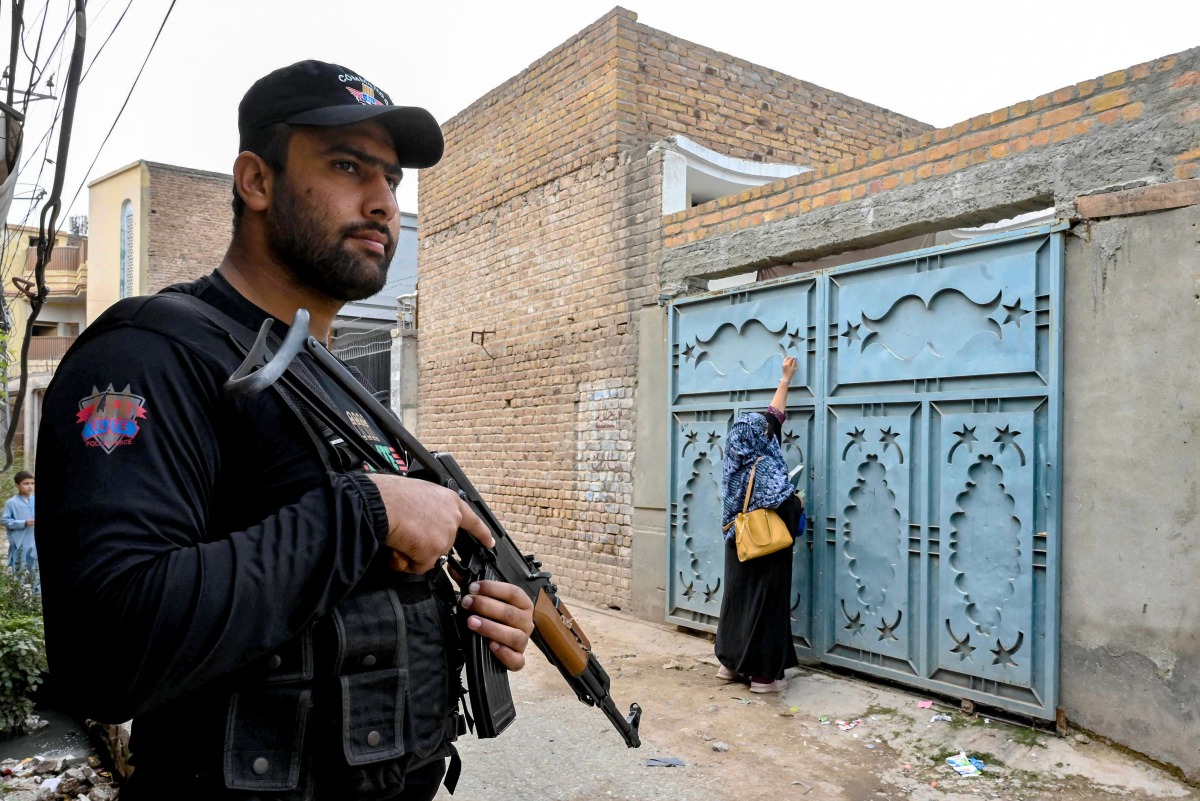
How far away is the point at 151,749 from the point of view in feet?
3.59

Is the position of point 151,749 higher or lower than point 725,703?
higher

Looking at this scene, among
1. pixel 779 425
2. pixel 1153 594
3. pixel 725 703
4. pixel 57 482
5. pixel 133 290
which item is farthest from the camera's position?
pixel 133 290

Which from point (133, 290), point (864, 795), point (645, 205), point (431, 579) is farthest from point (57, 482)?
point (133, 290)

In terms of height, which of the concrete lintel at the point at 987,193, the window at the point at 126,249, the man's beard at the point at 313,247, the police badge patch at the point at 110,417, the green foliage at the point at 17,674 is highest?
the window at the point at 126,249

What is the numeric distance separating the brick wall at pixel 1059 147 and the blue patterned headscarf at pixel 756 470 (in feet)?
4.19

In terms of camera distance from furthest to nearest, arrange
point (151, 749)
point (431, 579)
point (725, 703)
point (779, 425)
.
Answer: point (779, 425)
point (725, 703)
point (431, 579)
point (151, 749)

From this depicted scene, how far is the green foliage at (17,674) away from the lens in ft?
12.6

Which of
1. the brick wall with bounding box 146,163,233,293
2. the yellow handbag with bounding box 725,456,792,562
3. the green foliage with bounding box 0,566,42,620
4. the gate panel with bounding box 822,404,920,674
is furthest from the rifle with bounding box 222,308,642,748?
the brick wall with bounding box 146,163,233,293

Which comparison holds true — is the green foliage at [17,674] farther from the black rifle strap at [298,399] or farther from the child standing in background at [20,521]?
the child standing in background at [20,521]

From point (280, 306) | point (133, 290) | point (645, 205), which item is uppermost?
point (133, 290)

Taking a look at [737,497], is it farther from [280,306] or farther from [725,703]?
[280,306]

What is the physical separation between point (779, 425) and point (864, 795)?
6.97 feet

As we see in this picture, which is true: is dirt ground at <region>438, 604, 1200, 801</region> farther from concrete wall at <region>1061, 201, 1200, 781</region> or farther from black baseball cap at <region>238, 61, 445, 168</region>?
black baseball cap at <region>238, 61, 445, 168</region>

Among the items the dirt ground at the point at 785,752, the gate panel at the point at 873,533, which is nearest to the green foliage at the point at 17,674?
the dirt ground at the point at 785,752
